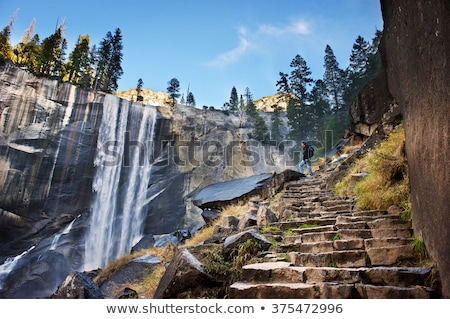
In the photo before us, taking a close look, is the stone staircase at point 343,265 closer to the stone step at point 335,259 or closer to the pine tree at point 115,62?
the stone step at point 335,259

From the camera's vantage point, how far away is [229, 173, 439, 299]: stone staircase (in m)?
2.90

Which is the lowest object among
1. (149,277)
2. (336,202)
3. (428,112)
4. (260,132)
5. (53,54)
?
(149,277)

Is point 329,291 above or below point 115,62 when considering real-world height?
below

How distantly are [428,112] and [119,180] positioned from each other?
→ 89.9 ft

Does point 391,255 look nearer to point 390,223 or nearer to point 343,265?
point 343,265

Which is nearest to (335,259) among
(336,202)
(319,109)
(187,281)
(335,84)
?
(187,281)

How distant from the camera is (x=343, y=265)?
3777mm

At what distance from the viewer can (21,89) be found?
84.1ft

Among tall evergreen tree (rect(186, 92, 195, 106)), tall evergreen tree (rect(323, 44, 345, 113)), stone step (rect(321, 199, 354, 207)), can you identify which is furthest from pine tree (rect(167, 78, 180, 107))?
stone step (rect(321, 199, 354, 207))

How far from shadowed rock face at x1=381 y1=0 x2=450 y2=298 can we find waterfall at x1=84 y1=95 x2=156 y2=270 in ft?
79.9

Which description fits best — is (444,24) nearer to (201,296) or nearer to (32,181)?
(201,296)

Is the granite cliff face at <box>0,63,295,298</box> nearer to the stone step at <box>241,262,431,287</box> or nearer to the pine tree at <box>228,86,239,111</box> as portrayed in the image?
the pine tree at <box>228,86,239,111</box>

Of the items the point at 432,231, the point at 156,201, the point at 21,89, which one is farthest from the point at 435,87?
the point at 21,89

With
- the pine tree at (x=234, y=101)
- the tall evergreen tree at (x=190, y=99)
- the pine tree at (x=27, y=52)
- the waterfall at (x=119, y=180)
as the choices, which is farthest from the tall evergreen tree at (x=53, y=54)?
the pine tree at (x=234, y=101)
